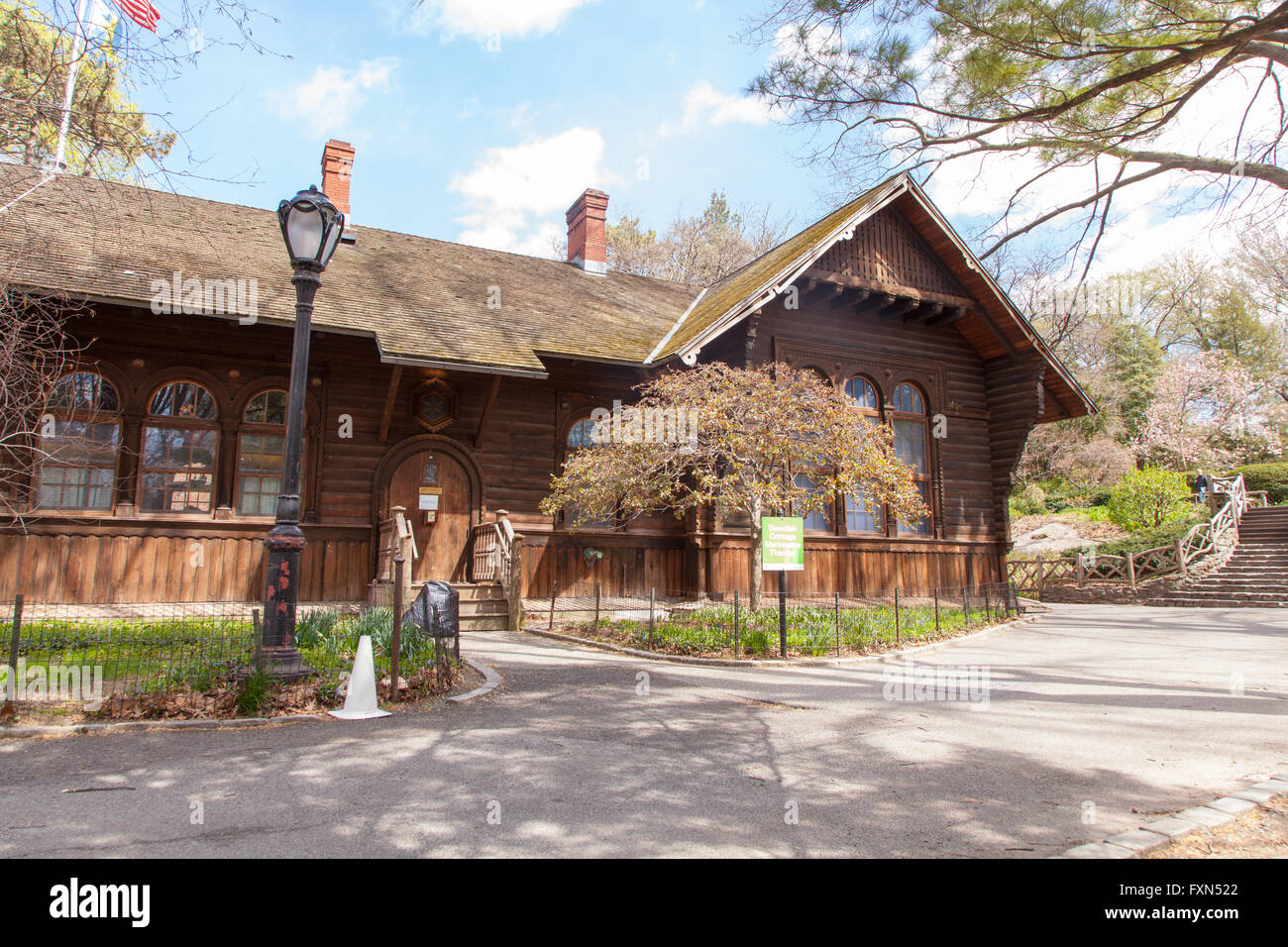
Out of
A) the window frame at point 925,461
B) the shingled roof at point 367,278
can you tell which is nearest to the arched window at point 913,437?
the window frame at point 925,461

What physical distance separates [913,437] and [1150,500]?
16.0 metres

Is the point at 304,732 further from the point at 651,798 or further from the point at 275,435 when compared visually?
the point at 275,435

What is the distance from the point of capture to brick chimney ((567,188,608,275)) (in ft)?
77.7

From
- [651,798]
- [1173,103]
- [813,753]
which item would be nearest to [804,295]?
[1173,103]

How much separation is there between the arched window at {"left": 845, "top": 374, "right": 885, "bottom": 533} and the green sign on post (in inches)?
323

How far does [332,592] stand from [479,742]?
32.2 ft

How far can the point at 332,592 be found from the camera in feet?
48.6

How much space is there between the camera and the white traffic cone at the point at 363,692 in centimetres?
698

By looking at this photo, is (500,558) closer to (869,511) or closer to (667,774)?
(869,511)

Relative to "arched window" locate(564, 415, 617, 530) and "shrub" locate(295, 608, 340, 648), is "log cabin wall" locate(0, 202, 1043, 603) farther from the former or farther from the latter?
"shrub" locate(295, 608, 340, 648)

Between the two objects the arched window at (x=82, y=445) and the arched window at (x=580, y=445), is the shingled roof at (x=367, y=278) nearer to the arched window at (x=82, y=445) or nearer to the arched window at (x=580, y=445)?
the arched window at (x=580, y=445)

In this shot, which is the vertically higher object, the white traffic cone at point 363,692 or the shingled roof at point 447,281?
the shingled roof at point 447,281

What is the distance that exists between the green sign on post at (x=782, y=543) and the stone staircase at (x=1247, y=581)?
17.3 m

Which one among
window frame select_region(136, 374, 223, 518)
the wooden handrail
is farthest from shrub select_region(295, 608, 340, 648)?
the wooden handrail
